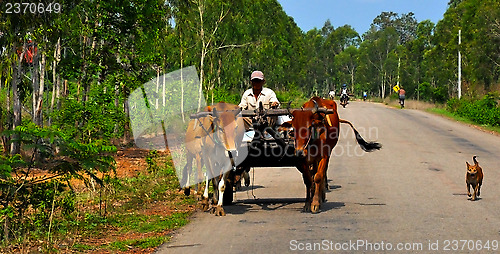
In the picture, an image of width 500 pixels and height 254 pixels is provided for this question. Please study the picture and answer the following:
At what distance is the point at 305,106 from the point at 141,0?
6.99 m

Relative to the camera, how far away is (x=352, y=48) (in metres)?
125

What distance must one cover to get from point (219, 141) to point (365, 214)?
2634 mm

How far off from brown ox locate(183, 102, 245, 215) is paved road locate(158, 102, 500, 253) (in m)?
0.59

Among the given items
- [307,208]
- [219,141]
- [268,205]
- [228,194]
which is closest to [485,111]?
[268,205]

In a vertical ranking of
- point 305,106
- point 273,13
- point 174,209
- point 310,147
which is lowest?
point 174,209

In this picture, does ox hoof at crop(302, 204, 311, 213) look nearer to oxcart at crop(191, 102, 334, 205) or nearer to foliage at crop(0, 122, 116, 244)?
oxcart at crop(191, 102, 334, 205)

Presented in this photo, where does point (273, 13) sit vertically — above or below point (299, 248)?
above

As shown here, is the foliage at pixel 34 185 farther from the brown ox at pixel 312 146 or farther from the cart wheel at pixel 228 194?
the brown ox at pixel 312 146

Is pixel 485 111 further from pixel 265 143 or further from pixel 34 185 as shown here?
pixel 34 185

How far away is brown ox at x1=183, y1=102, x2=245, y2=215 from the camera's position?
10.4 m

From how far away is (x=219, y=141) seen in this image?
34.6 feet

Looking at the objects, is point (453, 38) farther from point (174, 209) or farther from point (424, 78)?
point (174, 209)

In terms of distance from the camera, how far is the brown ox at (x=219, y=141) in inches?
409

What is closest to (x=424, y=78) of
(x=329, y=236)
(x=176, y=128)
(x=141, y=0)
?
(x=176, y=128)
